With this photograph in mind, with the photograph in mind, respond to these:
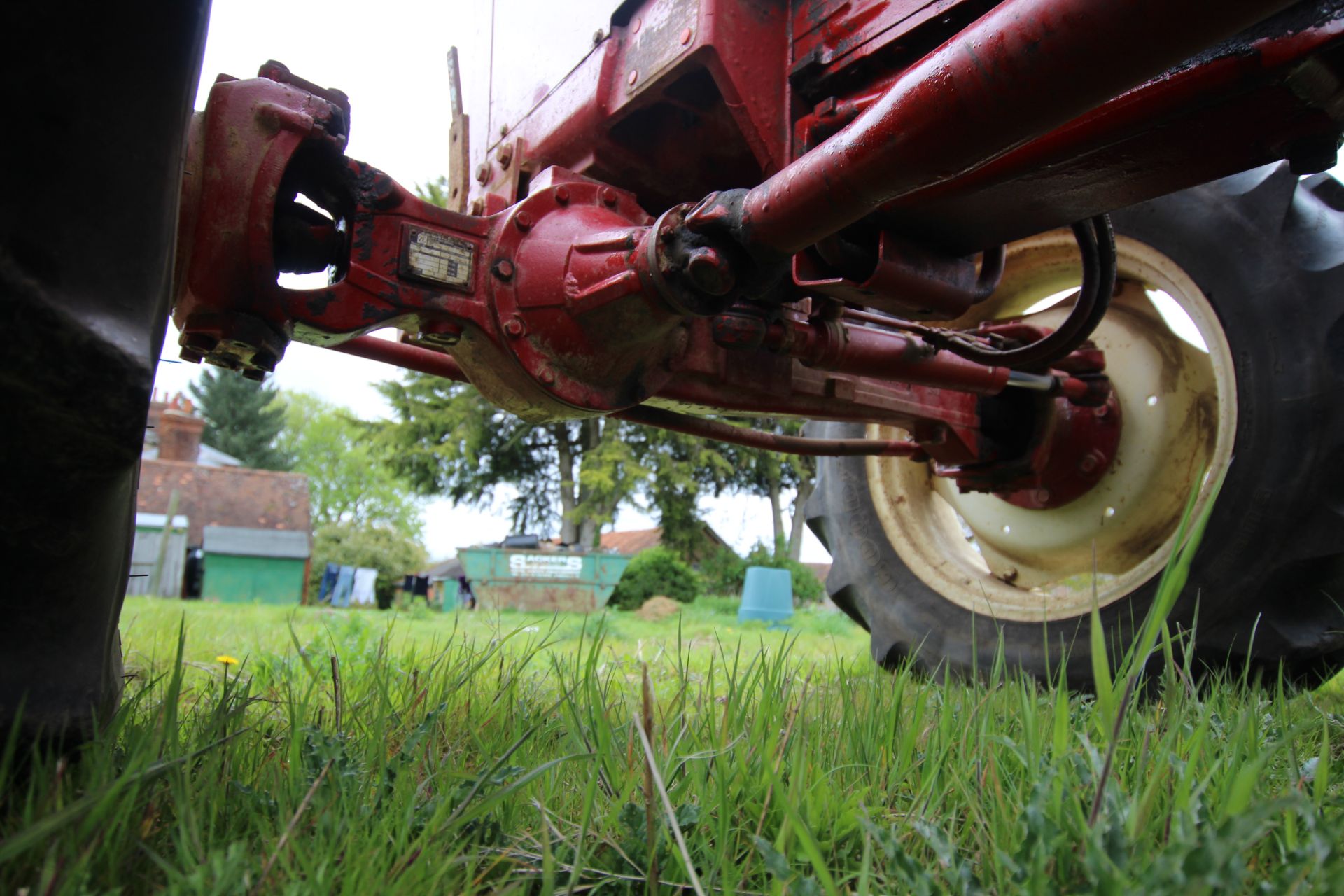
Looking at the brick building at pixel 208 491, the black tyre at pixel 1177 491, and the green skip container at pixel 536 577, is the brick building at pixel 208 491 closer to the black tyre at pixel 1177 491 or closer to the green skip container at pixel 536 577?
the green skip container at pixel 536 577

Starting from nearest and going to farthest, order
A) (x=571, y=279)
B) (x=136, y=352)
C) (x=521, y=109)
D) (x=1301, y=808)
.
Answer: (x=1301, y=808), (x=136, y=352), (x=571, y=279), (x=521, y=109)

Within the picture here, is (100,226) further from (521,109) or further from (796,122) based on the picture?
(521,109)

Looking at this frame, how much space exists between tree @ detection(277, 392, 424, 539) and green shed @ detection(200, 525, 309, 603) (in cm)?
1628

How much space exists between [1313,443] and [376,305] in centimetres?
190

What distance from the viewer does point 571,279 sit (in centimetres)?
157

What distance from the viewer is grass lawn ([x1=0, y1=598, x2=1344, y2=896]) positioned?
2.17 ft

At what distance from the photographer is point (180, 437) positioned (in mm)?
25969

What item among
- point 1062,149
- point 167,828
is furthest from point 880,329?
point 167,828

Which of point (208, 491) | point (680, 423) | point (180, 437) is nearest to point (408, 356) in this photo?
point (680, 423)

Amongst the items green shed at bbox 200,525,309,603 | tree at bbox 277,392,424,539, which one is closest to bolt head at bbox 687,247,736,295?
green shed at bbox 200,525,309,603

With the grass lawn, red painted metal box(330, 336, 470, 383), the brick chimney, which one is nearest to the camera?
the grass lawn

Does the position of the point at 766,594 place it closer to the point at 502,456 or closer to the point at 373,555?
the point at 502,456

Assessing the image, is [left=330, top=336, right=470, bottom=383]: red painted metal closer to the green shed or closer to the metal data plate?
the metal data plate

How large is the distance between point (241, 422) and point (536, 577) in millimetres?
29414
